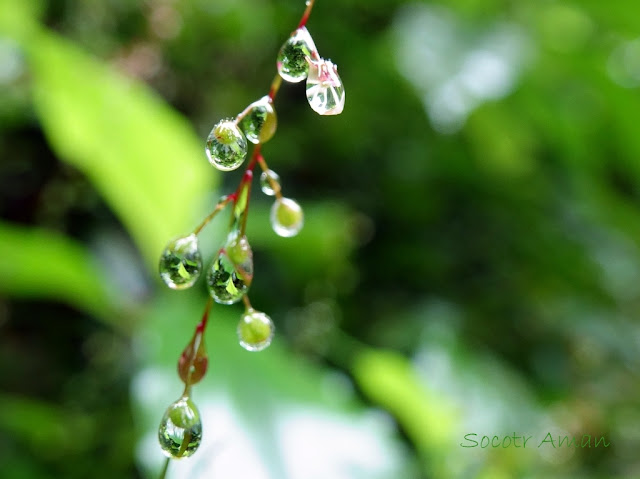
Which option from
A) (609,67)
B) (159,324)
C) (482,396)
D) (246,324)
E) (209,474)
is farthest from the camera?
(609,67)

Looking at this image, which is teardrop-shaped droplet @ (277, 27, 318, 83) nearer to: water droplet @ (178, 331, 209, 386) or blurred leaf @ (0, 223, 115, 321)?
water droplet @ (178, 331, 209, 386)

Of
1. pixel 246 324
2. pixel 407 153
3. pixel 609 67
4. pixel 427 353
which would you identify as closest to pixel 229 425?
pixel 246 324

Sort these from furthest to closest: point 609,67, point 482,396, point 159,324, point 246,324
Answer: point 609,67 → point 482,396 → point 159,324 → point 246,324

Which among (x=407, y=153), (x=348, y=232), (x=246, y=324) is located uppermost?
(x=407, y=153)

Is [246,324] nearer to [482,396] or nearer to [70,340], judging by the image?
[482,396]

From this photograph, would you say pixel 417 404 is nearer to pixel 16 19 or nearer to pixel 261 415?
pixel 261 415

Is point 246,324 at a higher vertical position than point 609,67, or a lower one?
lower

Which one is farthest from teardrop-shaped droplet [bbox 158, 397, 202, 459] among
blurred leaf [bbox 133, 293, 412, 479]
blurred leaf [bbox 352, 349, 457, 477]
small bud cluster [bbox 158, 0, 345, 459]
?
blurred leaf [bbox 352, 349, 457, 477]
